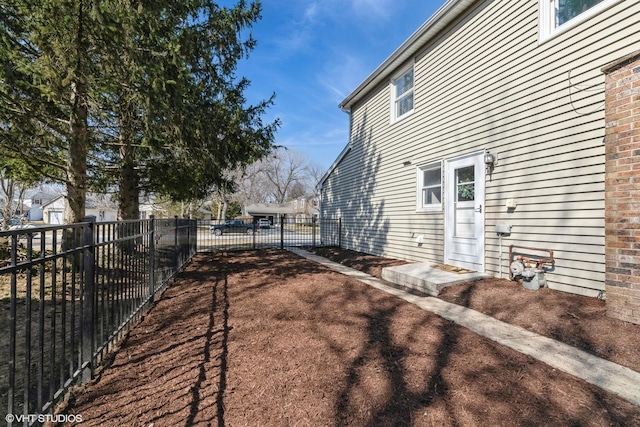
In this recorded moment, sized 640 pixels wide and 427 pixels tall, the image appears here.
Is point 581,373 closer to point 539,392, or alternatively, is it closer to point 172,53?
point 539,392

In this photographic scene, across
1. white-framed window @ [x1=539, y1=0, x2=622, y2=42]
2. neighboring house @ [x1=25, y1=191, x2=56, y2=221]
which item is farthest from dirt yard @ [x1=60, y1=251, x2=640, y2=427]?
neighboring house @ [x1=25, y1=191, x2=56, y2=221]

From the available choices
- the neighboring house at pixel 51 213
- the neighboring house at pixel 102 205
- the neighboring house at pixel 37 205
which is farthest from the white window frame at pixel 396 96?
the neighboring house at pixel 37 205

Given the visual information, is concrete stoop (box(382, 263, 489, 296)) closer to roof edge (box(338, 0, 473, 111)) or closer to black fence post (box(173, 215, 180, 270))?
black fence post (box(173, 215, 180, 270))

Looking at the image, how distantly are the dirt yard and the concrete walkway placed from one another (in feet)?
0.48

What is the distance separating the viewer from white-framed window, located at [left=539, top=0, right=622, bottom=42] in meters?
4.16

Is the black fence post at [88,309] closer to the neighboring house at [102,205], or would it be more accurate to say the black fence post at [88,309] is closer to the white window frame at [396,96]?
the white window frame at [396,96]

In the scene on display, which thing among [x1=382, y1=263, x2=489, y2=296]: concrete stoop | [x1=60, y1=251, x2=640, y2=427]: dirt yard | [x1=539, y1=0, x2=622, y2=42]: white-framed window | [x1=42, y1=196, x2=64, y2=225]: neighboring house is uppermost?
[x1=539, y1=0, x2=622, y2=42]: white-framed window

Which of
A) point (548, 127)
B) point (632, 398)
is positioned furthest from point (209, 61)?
point (632, 398)

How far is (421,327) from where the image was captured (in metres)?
3.44

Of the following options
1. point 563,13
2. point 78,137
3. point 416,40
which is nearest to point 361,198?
point 416,40

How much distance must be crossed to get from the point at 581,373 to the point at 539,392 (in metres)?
0.57

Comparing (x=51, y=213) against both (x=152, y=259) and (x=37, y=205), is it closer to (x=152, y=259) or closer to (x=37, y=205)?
(x=37, y=205)

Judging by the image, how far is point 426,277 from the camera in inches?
211

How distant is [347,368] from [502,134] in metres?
4.75
